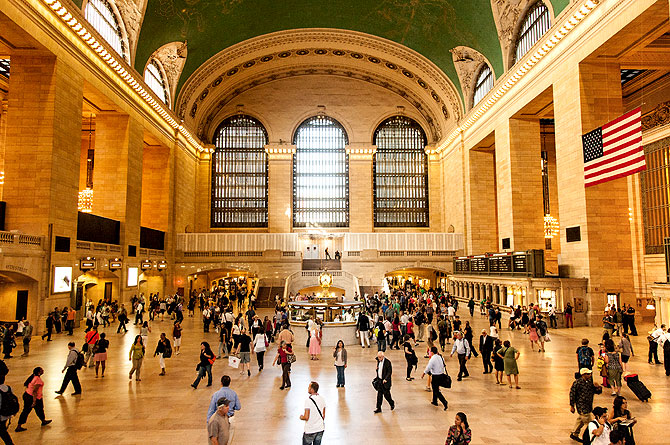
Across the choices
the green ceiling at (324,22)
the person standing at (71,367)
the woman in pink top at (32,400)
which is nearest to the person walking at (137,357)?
the person standing at (71,367)

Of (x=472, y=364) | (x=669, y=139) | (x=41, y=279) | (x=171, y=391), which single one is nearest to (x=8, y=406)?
(x=171, y=391)

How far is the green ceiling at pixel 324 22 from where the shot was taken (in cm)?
2417

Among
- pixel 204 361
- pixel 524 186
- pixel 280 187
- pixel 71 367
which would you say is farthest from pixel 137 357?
pixel 280 187

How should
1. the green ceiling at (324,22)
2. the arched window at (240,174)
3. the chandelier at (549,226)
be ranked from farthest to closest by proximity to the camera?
the arched window at (240,174)
the chandelier at (549,226)
the green ceiling at (324,22)

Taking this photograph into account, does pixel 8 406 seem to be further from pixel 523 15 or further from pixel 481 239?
pixel 481 239

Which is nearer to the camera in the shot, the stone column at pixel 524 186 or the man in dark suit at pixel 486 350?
the man in dark suit at pixel 486 350

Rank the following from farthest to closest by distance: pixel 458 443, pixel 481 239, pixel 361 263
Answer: pixel 361 263, pixel 481 239, pixel 458 443

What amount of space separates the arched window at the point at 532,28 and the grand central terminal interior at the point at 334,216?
0.13 m

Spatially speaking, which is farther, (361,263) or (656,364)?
(361,263)

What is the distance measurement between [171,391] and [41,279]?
32.1 ft

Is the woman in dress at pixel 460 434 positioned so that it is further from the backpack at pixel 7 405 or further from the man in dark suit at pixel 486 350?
the man in dark suit at pixel 486 350

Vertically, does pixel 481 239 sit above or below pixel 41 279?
above

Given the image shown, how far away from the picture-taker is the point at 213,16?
86.9 feet

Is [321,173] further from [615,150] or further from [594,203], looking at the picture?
[615,150]
